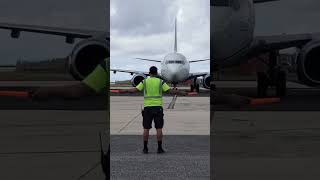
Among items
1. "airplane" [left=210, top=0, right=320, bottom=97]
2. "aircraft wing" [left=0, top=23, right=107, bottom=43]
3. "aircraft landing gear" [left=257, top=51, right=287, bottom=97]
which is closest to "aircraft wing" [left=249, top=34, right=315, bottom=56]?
"airplane" [left=210, top=0, right=320, bottom=97]

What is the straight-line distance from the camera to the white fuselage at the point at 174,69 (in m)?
46.1

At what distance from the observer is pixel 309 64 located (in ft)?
38.0

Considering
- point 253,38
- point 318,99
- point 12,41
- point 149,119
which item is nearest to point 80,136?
point 149,119

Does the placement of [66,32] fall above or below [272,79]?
above

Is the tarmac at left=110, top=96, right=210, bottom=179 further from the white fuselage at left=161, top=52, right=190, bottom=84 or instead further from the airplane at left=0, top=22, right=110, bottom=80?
the white fuselage at left=161, top=52, right=190, bottom=84

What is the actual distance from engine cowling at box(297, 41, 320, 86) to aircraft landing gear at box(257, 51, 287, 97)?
1.38ft

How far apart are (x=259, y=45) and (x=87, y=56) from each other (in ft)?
26.5

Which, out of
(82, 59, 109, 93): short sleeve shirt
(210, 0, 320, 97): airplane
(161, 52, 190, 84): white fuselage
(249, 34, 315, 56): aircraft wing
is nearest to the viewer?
(82, 59, 109, 93): short sleeve shirt

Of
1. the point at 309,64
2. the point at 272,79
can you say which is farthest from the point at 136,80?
the point at 309,64

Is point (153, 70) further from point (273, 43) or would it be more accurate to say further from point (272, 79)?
point (273, 43)

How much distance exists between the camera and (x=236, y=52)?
42.4 ft

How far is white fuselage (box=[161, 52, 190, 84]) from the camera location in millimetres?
46062

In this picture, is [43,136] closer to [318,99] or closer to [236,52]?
[236,52]

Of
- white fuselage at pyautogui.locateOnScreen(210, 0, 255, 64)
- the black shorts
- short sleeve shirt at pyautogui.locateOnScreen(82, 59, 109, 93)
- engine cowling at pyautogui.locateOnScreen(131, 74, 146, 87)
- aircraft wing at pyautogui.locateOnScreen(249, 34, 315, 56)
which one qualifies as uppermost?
white fuselage at pyautogui.locateOnScreen(210, 0, 255, 64)
